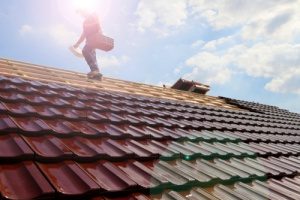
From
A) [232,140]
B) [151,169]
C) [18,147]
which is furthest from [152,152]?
[232,140]

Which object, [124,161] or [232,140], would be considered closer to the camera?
[124,161]

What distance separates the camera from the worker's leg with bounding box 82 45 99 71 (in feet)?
27.7

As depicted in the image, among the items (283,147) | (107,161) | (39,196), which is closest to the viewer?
(39,196)

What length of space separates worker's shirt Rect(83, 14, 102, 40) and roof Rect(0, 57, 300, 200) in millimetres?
3183

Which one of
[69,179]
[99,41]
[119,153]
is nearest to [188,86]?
[99,41]

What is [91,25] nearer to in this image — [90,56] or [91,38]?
[91,38]

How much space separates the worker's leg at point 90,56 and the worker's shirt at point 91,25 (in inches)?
11.3

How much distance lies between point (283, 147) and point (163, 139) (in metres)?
2.63

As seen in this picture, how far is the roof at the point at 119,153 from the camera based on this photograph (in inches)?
93.7

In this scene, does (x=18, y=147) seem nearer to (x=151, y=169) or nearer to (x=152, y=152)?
(x=151, y=169)

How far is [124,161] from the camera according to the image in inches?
121

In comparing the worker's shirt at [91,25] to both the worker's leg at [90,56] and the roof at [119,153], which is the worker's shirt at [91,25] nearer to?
the worker's leg at [90,56]

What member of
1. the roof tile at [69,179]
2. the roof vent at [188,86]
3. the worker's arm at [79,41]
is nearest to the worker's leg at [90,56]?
the worker's arm at [79,41]

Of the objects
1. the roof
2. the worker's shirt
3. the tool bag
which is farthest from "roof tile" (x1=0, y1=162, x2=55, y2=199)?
the worker's shirt
